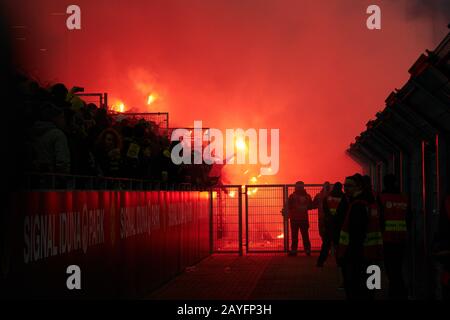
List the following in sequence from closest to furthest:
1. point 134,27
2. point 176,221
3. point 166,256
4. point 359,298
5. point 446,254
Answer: point 446,254, point 359,298, point 166,256, point 176,221, point 134,27

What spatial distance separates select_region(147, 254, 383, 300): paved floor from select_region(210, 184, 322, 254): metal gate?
2207 millimetres

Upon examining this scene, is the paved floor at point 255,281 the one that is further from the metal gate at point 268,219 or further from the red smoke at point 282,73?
the red smoke at point 282,73

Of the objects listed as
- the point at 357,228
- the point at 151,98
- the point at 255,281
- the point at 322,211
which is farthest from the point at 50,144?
the point at 151,98

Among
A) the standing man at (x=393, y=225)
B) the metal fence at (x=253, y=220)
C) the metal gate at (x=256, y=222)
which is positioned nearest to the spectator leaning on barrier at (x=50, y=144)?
the standing man at (x=393, y=225)

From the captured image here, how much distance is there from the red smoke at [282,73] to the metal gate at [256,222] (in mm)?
11243

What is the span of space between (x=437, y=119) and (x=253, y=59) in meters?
31.8

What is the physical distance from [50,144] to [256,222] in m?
17.3

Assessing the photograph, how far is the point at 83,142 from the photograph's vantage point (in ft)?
37.9

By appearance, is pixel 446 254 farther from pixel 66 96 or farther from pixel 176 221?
pixel 176 221

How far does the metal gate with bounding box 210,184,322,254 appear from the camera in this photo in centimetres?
2695

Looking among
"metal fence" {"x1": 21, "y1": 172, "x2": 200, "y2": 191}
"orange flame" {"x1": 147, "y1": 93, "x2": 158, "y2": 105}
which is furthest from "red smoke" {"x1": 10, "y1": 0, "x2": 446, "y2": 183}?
"metal fence" {"x1": 21, "y1": 172, "x2": 200, "y2": 191}

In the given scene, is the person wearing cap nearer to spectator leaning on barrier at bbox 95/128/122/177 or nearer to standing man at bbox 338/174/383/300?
spectator leaning on barrier at bbox 95/128/122/177

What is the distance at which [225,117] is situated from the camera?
135 feet
